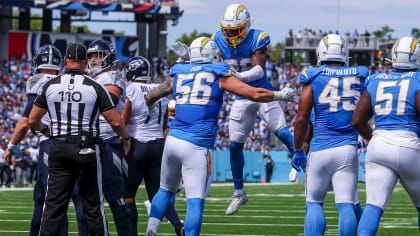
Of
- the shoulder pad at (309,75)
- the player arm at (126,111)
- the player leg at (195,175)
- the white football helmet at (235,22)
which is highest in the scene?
the white football helmet at (235,22)

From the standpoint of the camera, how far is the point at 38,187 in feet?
27.0

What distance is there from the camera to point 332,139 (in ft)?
23.7

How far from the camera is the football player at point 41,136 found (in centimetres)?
789

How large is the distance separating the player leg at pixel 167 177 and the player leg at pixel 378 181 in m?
1.81

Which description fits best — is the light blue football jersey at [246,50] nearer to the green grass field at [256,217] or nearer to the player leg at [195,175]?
the player leg at [195,175]

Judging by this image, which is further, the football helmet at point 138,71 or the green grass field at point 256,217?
the green grass field at point 256,217

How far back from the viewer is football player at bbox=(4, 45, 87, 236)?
789cm

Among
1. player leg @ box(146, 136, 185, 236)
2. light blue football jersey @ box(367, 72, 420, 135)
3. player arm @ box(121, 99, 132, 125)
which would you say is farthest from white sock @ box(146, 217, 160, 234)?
light blue football jersey @ box(367, 72, 420, 135)

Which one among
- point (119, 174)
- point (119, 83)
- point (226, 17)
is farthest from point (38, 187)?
point (226, 17)

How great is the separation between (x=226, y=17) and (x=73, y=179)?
2737 mm

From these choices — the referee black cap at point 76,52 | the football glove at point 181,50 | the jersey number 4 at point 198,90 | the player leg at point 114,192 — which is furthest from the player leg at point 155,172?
the referee black cap at point 76,52

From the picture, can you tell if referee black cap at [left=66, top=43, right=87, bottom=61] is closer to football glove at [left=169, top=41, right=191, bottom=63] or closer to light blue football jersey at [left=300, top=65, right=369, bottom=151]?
football glove at [left=169, top=41, right=191, bottom=63]

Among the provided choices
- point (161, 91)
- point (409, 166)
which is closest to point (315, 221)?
point (409, 166)

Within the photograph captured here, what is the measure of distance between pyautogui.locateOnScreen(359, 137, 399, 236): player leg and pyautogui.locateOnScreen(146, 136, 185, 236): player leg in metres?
1.81
